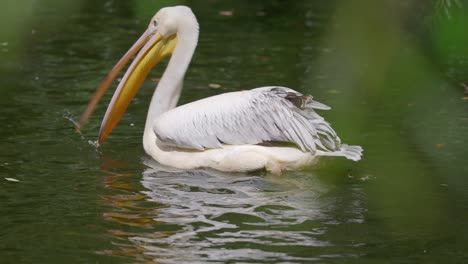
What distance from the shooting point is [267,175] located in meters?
5.33

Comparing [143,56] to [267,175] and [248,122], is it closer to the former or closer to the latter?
[248,122]

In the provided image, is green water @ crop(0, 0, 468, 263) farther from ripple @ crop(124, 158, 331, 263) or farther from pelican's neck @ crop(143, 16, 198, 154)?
pelican's neck @ crop(143, 16, 198, 154)

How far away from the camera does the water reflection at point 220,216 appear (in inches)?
151

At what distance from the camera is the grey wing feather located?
17.1ft

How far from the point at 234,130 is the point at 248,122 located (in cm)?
11

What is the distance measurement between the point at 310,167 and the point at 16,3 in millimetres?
4279

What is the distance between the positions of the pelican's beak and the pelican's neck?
100 millimetres

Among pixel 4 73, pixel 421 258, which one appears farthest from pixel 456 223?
pixel 4 73

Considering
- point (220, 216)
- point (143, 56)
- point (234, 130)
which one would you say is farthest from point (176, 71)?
point (220, 216)

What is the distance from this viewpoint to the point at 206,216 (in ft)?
14.6

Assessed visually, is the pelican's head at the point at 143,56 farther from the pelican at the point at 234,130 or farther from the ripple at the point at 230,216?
the ripple at the point at 230,216

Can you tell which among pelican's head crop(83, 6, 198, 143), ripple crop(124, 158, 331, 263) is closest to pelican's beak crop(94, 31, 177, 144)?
pelican's head crop(83, 6, 198, 143)

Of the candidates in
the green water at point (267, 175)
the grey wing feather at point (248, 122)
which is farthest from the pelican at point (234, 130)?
the green water at point (267, 175)

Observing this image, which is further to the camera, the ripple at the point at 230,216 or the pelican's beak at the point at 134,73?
the pelican's beak at the point at 134,73
